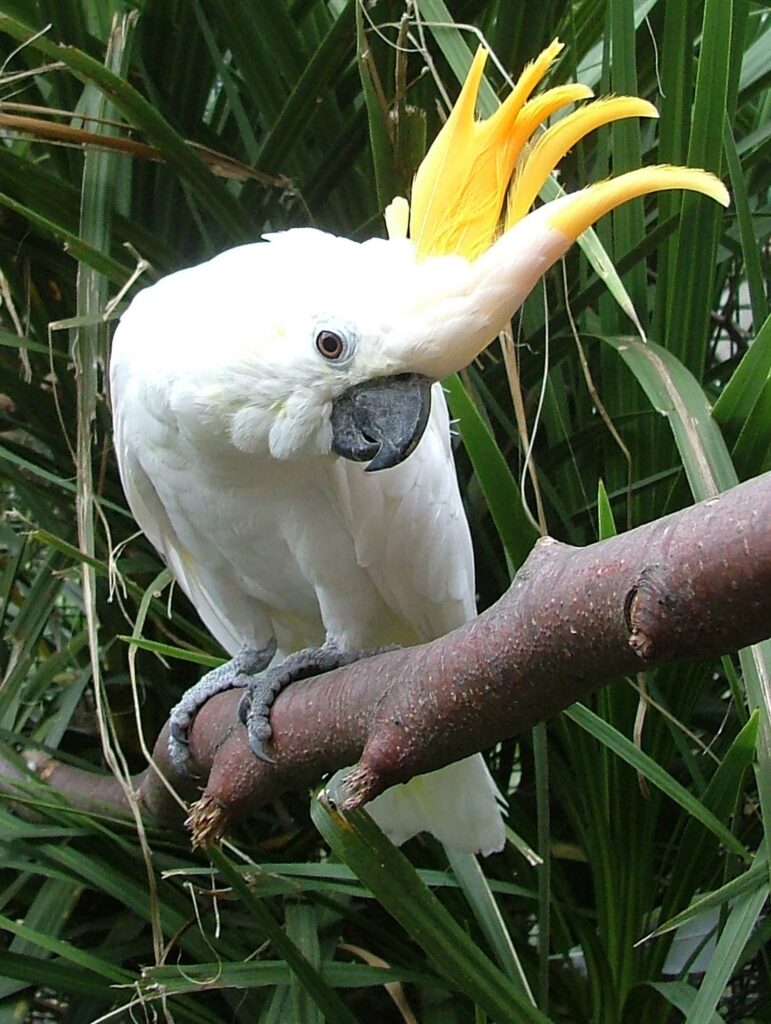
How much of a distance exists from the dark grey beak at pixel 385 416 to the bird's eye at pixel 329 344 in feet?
0.12

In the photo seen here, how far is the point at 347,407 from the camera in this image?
3.31 feet

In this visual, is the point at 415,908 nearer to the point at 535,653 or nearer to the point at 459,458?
the point at 535,653

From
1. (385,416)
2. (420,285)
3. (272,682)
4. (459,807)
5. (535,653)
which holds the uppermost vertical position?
(420,285)

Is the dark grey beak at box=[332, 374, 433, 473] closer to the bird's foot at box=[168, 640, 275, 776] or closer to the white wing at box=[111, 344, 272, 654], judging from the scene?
the white wing at box=[111, 344, 272, 654]

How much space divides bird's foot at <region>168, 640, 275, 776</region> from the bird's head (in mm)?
432

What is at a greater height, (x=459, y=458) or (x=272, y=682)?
(x=459, y=458)

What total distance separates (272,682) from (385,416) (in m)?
0.40

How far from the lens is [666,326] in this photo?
1.27 metres

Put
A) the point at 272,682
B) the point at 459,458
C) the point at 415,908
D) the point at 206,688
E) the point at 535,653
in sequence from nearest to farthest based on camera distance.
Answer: the point at 535,653, the point at 415,908, the point at 272,682, the point at 206,688, the point at 459,458

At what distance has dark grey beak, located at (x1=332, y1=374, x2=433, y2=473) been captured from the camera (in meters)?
0.99

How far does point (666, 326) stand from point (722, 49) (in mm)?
315

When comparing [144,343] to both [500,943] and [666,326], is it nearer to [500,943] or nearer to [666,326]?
[666,326]

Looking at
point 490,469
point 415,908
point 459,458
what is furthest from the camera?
point 459,458

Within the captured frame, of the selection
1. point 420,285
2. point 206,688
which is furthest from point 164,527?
point 420,285
